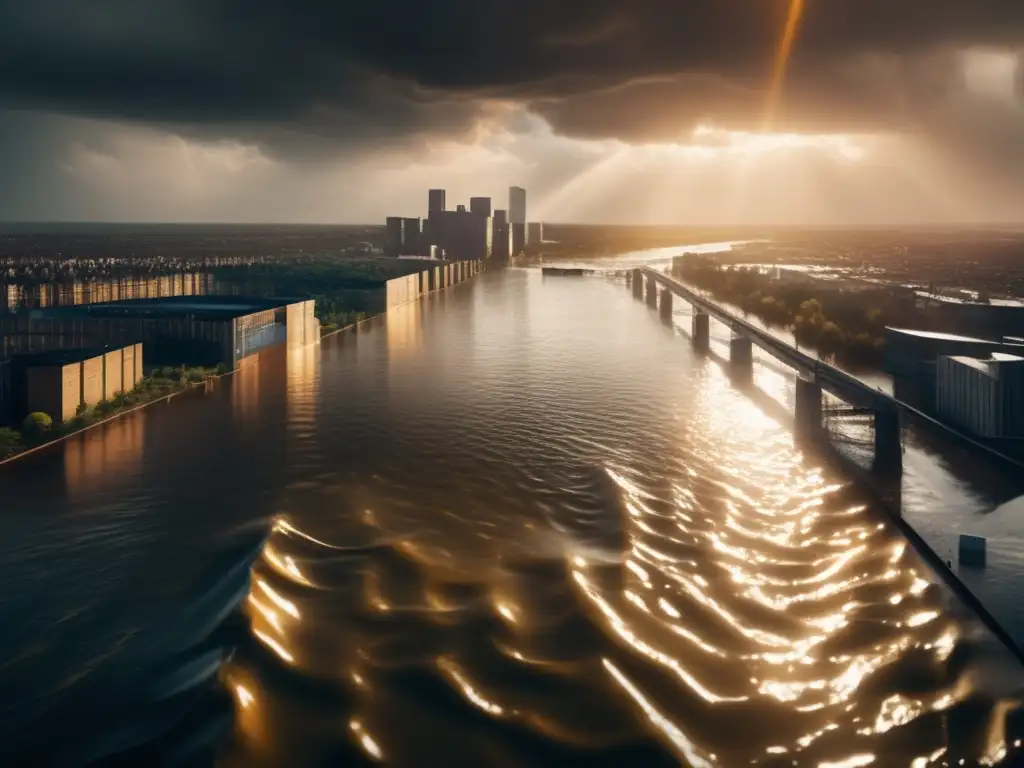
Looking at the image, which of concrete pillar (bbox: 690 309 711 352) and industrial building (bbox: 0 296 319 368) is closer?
industrial building (bbox: 0 296 319 368)

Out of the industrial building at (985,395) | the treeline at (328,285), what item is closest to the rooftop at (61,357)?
the treeline at (328,285)

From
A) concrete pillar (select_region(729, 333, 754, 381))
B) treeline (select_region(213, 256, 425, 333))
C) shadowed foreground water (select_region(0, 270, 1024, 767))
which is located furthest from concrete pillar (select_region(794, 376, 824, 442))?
treeline (select_region(213, 256, 425, 333))

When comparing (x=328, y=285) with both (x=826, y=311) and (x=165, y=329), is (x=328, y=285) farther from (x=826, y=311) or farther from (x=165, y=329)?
(x=826, y=311)

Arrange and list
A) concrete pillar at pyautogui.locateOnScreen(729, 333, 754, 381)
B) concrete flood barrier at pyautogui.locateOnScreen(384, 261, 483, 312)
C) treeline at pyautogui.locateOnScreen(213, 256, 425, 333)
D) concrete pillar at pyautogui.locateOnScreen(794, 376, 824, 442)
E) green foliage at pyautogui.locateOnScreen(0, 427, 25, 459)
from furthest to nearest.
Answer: concrete flood barrier at pyautogui.locateOnScreen(384, 261, 483, 312)
treeline at pyautogui.locateOnScreen(213, 256, 425, 333)
concrete pillar at pyautogui.locateOnScreen(729, 333, 754, 381)
concrete pillar at pyautogui.locateOnScreen(794, 376, 824, 442)
green foliage at pyautogui.locateOnScreen(0, 427, 25, 459)

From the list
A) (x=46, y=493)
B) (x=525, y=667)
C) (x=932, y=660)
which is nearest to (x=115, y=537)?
(x=46, y=493)

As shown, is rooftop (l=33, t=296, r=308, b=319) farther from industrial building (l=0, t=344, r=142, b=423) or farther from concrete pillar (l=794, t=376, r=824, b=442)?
concrete pillar (l=794, t=376, r=824, b=442)

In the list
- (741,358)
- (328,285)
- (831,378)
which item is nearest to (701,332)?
(741,358)
